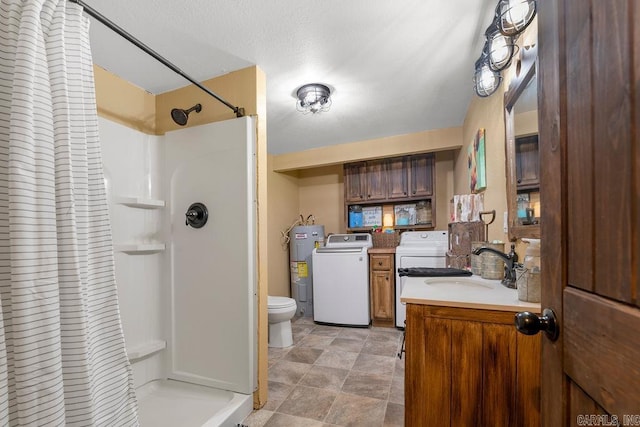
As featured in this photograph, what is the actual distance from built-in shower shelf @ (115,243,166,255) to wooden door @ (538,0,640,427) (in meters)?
2.12

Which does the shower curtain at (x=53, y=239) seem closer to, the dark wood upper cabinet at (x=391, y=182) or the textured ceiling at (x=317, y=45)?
the textured ceiling at (x=317, y=45)

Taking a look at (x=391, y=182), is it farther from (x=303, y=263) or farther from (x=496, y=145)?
(x=496, y=145)

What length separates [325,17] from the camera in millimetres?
1353

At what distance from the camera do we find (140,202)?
174 centimetres

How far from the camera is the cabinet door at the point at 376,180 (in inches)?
140

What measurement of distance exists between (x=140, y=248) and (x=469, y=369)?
201 cm

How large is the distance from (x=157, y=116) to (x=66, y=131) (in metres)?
1.54

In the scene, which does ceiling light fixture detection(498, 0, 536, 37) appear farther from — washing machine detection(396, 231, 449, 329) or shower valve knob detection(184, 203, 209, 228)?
washing machine detection(396, 231, 449, 329)

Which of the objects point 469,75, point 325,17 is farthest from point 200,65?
point 469,75

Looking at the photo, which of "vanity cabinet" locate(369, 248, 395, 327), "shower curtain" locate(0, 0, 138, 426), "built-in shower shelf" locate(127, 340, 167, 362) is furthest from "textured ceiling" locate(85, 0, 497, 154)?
"built-in shower shelf" locate(127, 340, 167, 362)

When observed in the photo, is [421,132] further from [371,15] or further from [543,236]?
[543,236]

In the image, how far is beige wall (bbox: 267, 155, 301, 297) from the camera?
3502 millimetres

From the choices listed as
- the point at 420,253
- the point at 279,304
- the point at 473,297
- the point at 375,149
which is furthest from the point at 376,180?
the point at 473,297

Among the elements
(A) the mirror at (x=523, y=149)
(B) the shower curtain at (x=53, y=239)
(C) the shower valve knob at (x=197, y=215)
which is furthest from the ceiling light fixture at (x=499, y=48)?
(C) the shower valve knob at (x=197, y=215)
